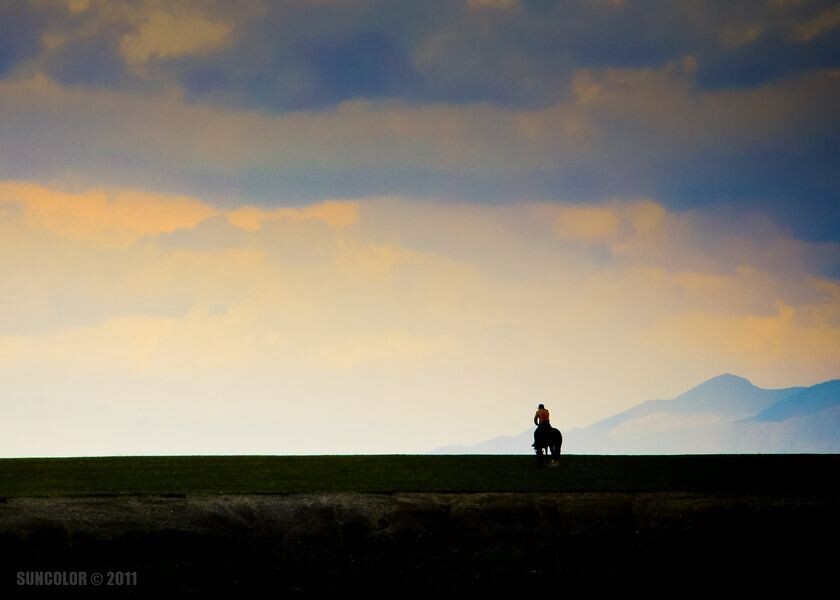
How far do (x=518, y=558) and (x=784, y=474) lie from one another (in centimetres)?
931

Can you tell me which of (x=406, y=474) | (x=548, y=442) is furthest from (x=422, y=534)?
(x=548, y=442)

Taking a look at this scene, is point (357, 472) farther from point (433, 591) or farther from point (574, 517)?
point (433, 591)

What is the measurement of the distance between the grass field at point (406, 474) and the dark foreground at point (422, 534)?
0.74 metres

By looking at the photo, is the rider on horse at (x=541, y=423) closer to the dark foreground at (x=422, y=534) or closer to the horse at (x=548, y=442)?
the horse at (x=548, y=442)

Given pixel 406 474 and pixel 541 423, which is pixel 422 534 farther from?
pixel 541 423

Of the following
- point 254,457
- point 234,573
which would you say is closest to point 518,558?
point 234,573

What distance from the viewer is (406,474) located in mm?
32594

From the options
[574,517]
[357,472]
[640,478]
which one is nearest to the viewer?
[574,517]

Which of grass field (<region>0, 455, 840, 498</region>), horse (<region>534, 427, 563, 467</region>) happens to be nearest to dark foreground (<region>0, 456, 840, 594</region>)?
grass field (<region>0, 455, 840, 498</region>)

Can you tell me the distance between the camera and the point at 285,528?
89.0 feet

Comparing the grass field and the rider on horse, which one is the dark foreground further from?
the rider on horse

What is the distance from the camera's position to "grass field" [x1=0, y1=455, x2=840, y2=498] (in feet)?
95.3

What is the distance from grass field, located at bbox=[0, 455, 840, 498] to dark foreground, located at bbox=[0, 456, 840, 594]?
2.43 ft

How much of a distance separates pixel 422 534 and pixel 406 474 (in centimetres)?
524
